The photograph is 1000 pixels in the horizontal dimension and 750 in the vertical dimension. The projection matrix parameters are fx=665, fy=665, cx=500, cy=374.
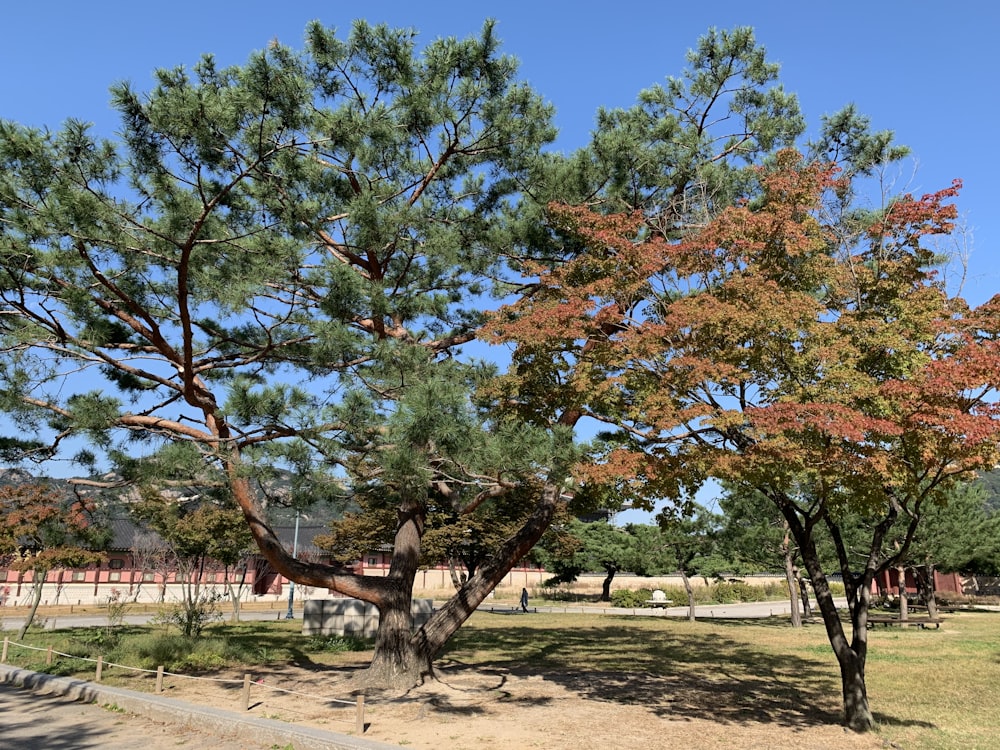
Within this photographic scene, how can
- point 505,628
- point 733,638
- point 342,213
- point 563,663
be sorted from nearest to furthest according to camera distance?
1. point 342,213
2. point 563,663
3. point 733,638
4. point 505,628

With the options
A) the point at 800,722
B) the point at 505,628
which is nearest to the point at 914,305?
the point at 800,722

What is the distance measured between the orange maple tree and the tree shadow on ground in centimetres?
159

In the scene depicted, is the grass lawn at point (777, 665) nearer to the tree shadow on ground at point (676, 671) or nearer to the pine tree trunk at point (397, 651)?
the tree shadow on ground at point (676, 671)

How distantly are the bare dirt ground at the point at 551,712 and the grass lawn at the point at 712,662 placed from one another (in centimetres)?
9

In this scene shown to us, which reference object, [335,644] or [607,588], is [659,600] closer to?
[607,588]

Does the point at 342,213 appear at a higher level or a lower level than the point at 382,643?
higher

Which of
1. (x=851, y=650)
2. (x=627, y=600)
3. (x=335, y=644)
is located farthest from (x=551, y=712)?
(x=627, y=600)

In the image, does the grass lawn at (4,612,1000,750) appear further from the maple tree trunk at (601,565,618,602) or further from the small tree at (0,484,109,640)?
the maple tree trunk at (601,565,618,602)

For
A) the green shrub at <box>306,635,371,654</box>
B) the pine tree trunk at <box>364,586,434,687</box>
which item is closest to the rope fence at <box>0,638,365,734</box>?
the pine tree trunk at <box>364,586,434,687</box>

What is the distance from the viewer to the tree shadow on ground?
29.4 feet

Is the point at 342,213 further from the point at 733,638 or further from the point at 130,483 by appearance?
the point at 733,638

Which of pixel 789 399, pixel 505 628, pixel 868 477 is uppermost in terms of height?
pixel 789 399

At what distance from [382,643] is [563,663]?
4.66 m

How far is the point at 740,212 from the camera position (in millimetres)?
8188
